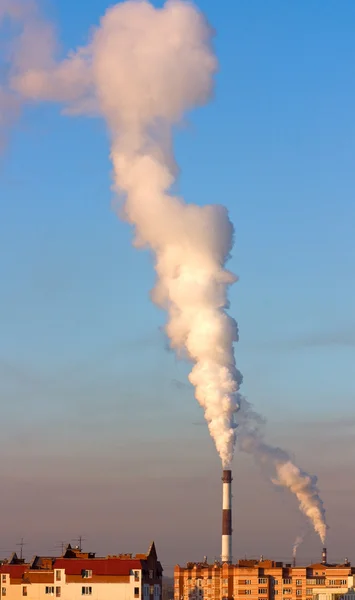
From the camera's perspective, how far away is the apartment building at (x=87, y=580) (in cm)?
17150

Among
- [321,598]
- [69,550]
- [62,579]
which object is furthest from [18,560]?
[321,598]

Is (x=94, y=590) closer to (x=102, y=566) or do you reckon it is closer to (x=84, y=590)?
(x=84, y=590)

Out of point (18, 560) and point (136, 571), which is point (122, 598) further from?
point (18, 560)

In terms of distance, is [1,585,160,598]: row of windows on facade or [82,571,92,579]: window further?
[82,571,92,579]: window

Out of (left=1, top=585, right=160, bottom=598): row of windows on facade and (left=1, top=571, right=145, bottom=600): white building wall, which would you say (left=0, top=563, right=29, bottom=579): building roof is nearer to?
(left=1, top=585, right=160, bottom=598): row of windows on facade

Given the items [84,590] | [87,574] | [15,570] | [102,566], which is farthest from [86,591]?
[15,570]

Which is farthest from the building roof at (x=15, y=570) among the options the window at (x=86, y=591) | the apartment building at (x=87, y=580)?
the window at (x=86, y=591)

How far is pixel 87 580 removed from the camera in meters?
172

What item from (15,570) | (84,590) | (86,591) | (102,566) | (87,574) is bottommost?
(86,591)

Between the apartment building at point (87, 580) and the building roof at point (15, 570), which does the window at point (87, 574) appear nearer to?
the apartment building at point (87, 580)

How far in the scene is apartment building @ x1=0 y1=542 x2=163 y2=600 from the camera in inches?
6752

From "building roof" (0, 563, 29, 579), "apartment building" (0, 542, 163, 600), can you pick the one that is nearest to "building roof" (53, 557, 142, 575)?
"apartment building" (0, 542, 163, 600)

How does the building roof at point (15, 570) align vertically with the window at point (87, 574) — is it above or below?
above

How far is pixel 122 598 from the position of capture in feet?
559
